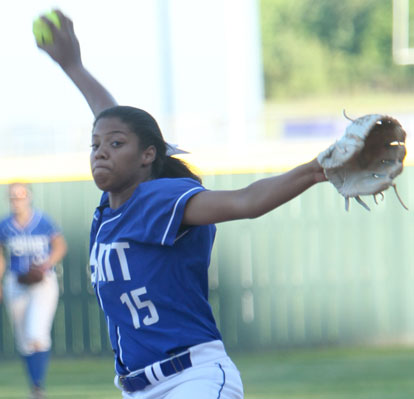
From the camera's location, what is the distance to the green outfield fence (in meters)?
10.6

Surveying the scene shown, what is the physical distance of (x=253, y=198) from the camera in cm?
283

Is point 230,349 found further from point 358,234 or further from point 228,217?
point 228,217

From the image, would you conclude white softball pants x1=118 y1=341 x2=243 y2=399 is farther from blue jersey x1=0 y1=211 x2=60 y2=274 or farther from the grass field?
blue jersey x1=0 y1=211 x2=60 y2=274

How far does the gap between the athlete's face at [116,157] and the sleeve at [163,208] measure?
0.13 metres

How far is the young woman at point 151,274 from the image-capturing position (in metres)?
3.18

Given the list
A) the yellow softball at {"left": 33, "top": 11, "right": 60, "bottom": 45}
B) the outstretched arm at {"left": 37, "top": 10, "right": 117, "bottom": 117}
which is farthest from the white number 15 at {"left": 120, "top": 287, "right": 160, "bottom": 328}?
the yellow softball at {"left": 33, "top": 11, "right": 60, "bottom": 45}

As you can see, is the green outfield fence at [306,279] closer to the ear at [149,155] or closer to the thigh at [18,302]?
the thigh at [18,302]

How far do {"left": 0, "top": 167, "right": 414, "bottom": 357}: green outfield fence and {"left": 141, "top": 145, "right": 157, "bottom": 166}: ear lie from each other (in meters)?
7.17

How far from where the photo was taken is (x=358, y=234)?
10.7m

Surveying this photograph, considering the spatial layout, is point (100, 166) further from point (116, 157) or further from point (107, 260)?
point (107, 260)

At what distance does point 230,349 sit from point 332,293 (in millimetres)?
1361

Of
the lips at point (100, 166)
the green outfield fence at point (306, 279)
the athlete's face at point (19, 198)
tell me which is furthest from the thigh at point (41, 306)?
the lips at point (100, 166)

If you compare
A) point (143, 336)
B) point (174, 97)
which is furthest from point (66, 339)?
point (174, 97)

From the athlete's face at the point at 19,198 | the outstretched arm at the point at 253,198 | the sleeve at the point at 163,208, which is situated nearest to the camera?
the outstretched arm at the point at 253,198
